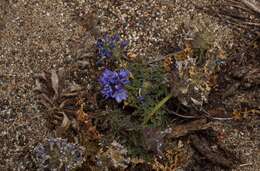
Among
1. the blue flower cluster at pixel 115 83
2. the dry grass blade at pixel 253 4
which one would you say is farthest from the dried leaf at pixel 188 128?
the dry grass blade at pixel 253 4

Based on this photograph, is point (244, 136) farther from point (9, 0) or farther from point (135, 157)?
point (9, 0)

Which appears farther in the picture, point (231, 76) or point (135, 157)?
point (231, 76)

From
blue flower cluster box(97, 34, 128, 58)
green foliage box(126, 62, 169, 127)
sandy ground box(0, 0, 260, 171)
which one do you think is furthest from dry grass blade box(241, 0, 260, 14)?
blue flower cluster box(97, 34, 128, 58)

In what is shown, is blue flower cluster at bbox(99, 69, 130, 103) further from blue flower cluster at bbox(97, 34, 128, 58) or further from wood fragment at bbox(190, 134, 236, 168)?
wood fragment at bbox(190, 134, 236, 168)

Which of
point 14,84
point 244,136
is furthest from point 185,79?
point 14,84

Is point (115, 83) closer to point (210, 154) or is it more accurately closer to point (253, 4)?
point (210, 154)

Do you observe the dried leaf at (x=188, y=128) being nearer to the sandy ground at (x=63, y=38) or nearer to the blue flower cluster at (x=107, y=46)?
the sandy ground at (x=63, y=38)

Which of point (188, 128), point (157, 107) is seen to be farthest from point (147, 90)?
point (188, 128)
